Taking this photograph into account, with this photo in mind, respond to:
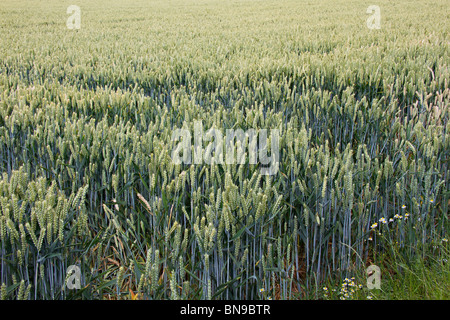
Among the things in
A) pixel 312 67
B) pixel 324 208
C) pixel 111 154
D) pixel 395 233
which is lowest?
pixel 395 233

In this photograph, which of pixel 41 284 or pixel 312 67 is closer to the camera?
pixel 41 284

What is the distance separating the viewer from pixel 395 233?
177cm

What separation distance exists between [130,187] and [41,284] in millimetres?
544

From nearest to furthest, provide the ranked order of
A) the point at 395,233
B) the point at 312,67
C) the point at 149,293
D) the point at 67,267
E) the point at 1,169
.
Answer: the point at 149,293
the point at 67,267
the point at 395,233
the point at 1,169
the point at 312,67

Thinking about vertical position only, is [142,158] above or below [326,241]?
above

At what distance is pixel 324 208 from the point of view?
1587 mm

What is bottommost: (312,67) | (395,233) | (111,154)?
(395,233)

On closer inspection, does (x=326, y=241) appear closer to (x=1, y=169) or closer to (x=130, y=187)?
(x=130, y=187)
